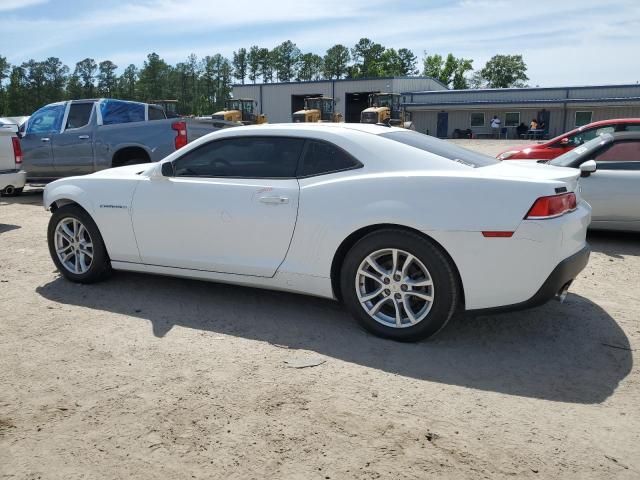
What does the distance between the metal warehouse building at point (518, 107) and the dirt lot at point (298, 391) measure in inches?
1630

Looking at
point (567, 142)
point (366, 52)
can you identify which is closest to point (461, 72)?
point (366, 52)

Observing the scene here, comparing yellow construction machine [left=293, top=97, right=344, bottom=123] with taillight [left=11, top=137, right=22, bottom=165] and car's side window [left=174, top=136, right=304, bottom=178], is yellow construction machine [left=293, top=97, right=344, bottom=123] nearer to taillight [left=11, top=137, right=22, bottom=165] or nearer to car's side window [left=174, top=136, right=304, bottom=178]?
taillight [left=11, top=137, right=22, bottom=165]

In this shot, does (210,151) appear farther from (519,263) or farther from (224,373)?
(519,263)

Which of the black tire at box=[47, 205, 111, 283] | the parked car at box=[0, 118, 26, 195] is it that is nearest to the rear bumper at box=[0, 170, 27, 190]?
the parked car at box=[0, 118, 26, 195]

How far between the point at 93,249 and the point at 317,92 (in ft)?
179

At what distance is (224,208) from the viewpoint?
4.38 metres

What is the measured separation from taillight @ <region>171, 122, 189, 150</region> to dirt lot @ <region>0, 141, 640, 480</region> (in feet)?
17.4

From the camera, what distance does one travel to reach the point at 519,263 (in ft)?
11.5

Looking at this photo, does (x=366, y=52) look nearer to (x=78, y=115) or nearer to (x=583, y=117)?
(x=583, y=117)

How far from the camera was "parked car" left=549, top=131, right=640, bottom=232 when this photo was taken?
6.73 meters

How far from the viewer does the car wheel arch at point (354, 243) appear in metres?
3.67

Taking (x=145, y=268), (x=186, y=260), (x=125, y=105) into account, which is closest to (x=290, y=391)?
(x=186, y=260)

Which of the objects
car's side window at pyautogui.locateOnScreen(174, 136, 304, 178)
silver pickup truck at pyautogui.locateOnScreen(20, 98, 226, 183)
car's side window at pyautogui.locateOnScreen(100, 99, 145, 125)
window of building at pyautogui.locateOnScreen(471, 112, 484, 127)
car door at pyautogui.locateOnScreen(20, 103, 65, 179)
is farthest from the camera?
window of building at pyautogui.locateOnScreen(471, 112, 484, 127)

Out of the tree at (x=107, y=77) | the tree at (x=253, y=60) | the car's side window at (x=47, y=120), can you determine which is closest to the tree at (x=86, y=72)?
the tree at (x=107, y=77)
